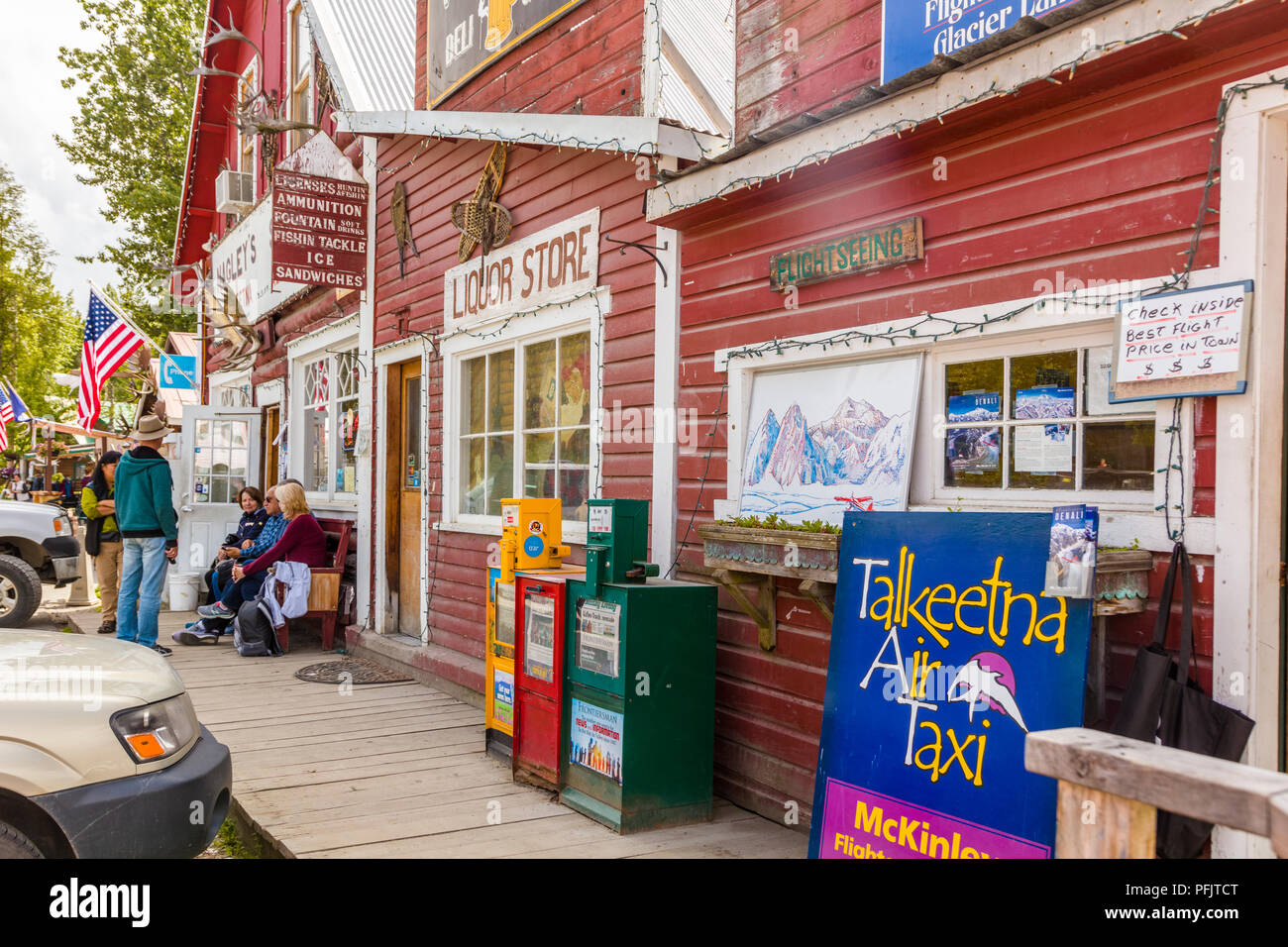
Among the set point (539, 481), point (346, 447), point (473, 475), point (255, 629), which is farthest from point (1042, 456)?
point (346, 447)

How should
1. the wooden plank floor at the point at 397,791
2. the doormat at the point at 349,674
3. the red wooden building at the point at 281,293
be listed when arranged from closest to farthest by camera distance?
the wooden plank floor at the point at 397,791, the doormat at the point at 349,674, the red wooden building at the point at 281,293

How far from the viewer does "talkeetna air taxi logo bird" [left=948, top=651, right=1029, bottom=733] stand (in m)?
2.87

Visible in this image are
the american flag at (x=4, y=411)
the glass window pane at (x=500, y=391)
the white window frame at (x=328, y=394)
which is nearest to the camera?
the glass window pane at (x=500, y=391)

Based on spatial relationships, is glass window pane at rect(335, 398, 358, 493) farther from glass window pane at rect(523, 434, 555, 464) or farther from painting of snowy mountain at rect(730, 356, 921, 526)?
painting of snowy mountain at rect(730, 356, 921, 526)

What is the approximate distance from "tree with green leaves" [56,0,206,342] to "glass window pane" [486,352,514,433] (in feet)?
59.3

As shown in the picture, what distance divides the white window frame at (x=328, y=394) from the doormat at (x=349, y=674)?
1640 mm

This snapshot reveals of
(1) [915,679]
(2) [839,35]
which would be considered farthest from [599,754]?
(2) [839,35]

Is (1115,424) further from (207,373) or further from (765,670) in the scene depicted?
(207,373)

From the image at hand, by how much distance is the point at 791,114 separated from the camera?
14.8ft

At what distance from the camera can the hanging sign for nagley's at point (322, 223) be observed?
785cm

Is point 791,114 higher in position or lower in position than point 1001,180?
higher

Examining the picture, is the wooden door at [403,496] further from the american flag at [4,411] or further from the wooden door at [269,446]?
the american flag at [4,411]

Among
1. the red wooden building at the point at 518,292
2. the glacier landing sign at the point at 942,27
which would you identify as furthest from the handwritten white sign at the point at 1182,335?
the red wooden building at the point at 518,292
